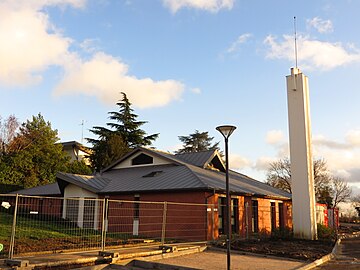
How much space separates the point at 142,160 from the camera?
26.5 meters

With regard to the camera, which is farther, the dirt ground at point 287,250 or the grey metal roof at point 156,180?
the grey metal roof at point 156,180

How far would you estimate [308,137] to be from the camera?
22.5 metres

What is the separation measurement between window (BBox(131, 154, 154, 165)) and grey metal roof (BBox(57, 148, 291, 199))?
38cm

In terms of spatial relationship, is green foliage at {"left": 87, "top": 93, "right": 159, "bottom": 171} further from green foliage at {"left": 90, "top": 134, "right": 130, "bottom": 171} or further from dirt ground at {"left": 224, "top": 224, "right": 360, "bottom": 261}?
dirt ground at {"left": 224, "top": 224, "right": 360, "bottom": 261}

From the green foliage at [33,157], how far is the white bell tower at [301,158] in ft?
71.0

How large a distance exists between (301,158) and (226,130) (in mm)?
12259

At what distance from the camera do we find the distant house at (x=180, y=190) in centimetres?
1989

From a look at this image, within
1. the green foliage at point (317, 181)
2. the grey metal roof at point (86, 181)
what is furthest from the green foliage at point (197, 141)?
the grey metal roof at point (86, 181)

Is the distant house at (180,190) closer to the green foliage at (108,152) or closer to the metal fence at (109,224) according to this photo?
the metal fence at (109,224)

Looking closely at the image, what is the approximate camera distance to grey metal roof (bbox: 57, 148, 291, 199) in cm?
2044

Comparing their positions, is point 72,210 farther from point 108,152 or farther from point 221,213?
point 108,152

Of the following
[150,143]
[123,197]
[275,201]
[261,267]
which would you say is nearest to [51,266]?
[261,267]

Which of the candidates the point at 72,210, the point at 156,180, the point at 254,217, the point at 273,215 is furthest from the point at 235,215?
the point at 72,210

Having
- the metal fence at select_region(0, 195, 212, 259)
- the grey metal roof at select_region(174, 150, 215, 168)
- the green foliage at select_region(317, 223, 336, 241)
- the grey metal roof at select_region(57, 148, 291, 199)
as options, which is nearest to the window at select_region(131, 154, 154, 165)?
the grey metal roof at select_region(57, 148, 291, 199)
